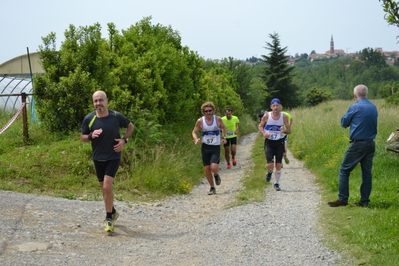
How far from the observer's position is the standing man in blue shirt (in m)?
9.20

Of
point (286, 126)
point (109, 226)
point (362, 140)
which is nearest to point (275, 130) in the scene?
point (286, 126)

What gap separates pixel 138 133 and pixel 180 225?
5.48 metres

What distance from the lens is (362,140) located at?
924 centimetres

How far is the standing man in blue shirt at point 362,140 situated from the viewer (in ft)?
30.2

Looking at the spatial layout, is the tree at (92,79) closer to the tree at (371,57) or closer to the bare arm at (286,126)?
the bare arm at (286,126)

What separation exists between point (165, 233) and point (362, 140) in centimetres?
361

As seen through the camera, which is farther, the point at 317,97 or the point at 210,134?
the point at 317,97

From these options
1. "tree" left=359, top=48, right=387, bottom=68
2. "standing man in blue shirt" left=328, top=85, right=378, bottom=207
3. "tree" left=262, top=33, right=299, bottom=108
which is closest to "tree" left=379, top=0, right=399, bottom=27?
"standing man in blue shirt" left=328, top=85, right=378, bottom=207

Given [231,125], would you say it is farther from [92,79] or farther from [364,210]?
[364,210]

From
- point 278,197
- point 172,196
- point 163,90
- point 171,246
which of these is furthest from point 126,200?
point 163,90

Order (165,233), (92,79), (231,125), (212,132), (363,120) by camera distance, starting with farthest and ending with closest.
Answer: (231,125), (92,79), (212,132), (363,120), (165,233)

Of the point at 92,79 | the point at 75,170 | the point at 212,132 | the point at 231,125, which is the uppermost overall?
the point at 92,79

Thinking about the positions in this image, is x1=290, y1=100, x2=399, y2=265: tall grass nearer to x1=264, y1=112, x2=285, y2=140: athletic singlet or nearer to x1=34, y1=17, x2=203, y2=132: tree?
x1=264, y1=112, x2=285, y2=140: athletic singlet

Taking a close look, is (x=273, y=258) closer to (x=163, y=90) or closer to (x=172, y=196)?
(x=172, y=196)
